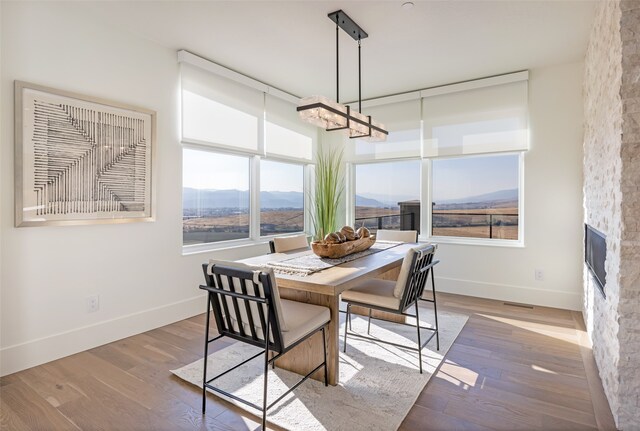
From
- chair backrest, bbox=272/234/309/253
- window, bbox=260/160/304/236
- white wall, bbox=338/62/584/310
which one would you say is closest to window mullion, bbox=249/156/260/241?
window, bbox=260/160/304/236

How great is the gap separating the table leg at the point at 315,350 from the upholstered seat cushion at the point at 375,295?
1.34ft

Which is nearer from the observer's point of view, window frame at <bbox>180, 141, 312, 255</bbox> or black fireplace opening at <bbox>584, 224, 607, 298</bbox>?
black fireplace opening at <bbox>584, 224, 607, 298</bbox>

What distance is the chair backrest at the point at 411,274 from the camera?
231 cm

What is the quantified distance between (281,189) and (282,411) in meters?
3.40

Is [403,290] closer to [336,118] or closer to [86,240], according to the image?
[336,118]

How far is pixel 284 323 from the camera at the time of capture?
186 centimetres

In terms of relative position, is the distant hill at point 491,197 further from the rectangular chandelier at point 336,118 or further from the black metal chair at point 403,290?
the black metal chair at point 403,290

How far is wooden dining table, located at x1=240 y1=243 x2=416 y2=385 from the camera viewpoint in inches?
78.8

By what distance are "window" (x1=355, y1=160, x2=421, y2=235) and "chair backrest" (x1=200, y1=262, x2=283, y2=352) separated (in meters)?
3.44

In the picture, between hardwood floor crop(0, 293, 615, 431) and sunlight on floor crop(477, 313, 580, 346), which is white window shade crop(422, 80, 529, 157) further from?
hardwood floor crop(0, 293, 615, 431)

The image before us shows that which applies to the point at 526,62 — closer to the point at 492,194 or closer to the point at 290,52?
the point at 492,194

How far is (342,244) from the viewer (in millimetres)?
2689

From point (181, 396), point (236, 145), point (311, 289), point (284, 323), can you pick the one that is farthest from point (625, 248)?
point (236, 145)

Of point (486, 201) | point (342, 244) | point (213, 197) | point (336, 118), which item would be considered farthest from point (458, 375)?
point (213, 197)
